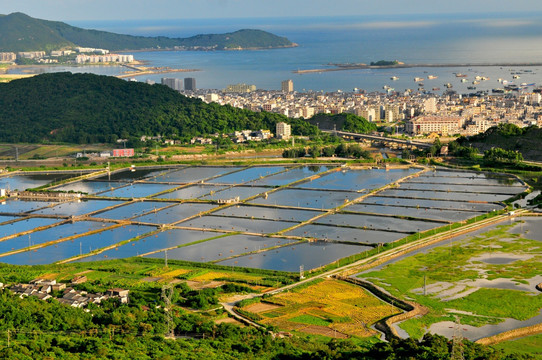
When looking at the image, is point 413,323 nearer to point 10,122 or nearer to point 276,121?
point 276,121

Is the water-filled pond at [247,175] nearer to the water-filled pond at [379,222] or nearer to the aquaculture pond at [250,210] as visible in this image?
the aquaculture pond at [250,210]

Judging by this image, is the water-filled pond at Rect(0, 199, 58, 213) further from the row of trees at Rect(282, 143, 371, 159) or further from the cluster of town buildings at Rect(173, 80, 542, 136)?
the cluster of town buildings at Rect(173, 80, 542, 136)

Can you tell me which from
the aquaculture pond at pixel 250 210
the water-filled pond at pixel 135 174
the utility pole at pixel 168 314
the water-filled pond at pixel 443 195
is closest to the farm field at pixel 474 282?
the aquaculture pond at pixel 250 210

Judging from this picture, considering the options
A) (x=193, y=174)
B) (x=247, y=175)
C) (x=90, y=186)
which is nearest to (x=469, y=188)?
(x=247, y=175)

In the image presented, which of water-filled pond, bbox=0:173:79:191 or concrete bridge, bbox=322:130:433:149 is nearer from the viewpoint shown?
water-filled pond, bbox=0:173:79:191

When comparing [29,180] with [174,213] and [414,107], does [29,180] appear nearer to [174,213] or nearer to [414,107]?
[174,213]

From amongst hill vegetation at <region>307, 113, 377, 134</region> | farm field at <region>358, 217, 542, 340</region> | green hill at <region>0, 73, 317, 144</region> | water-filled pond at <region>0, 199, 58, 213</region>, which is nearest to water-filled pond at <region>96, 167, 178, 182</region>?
water-filled pond at <region>0, 199, 58, 213</region>

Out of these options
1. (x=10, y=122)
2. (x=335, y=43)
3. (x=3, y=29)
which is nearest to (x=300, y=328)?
(x=10, y=122)
